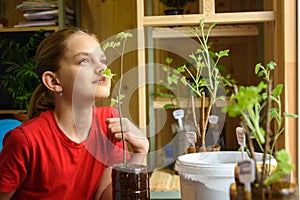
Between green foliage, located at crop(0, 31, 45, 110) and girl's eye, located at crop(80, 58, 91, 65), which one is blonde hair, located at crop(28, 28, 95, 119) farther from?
green foliage, located at crop(0, 31, 45, 110)

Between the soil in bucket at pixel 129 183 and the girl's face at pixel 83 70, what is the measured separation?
0.86 feet

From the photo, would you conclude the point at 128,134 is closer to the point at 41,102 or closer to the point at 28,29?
the point at 41,102

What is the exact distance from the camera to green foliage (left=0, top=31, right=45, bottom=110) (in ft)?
8.41

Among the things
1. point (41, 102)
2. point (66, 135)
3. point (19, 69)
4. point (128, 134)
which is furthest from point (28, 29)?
point (128, 134)

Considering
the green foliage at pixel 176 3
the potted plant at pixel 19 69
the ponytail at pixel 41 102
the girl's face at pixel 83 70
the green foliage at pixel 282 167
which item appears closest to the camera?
the green foliage at pixel 282 167

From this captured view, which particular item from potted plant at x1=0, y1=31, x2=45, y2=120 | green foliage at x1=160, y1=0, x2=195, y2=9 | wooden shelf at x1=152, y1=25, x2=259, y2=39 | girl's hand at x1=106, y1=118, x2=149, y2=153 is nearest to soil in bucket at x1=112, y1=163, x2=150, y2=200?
girl's hand at x1=106, y1=118, x2=149, y2=153

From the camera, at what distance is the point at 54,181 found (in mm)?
1278

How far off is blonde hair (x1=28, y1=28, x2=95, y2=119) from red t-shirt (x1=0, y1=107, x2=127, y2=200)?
0.18ft

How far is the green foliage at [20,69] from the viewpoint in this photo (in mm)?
2564

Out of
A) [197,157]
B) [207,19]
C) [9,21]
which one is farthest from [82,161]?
[9,21]

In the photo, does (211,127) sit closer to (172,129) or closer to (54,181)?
(172,129)

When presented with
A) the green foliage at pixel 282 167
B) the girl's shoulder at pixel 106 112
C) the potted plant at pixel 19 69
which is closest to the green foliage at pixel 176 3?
the potted plant at pixel 19 69

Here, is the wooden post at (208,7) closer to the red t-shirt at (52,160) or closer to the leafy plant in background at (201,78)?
the leafy plant in background at (201,78)

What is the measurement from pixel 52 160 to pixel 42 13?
61.3 inches
